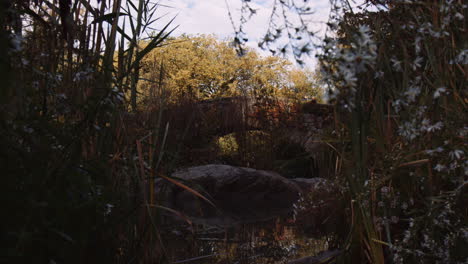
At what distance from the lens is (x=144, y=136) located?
7.53 ft

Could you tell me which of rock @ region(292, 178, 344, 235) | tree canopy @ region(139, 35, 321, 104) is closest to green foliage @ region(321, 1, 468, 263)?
rock @ region(292, 178, 344, 235)

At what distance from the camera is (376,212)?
2.51m

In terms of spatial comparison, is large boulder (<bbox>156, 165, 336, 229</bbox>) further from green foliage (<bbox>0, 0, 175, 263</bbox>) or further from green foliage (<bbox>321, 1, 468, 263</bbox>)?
green foliage (<bbox>0, 0, 175, 263</bbox>)

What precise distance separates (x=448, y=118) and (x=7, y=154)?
1.64 m

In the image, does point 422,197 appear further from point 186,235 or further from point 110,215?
point 186,235

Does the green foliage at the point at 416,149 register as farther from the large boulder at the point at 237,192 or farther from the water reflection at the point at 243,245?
the large boulder at the point at 237,192

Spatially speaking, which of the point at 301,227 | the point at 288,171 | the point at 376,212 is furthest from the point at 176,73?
the point at 376,212

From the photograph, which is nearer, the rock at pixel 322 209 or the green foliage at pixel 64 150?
the green foliage at pixel 64 150

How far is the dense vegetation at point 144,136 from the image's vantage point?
134cm

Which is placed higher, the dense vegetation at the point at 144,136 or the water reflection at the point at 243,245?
the dense vegetation at the point at 144,136

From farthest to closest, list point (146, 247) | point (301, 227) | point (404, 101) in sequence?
1. point (301, 227)
2. point (146, 247)
3. point (404, 101)

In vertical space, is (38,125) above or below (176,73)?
below

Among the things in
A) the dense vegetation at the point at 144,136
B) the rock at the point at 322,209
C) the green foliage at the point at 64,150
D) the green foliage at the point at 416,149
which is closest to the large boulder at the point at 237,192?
the rock at the point at 322,209

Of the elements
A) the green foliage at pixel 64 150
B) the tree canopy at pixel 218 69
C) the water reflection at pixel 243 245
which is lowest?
the water reflection at pixel 243 245
